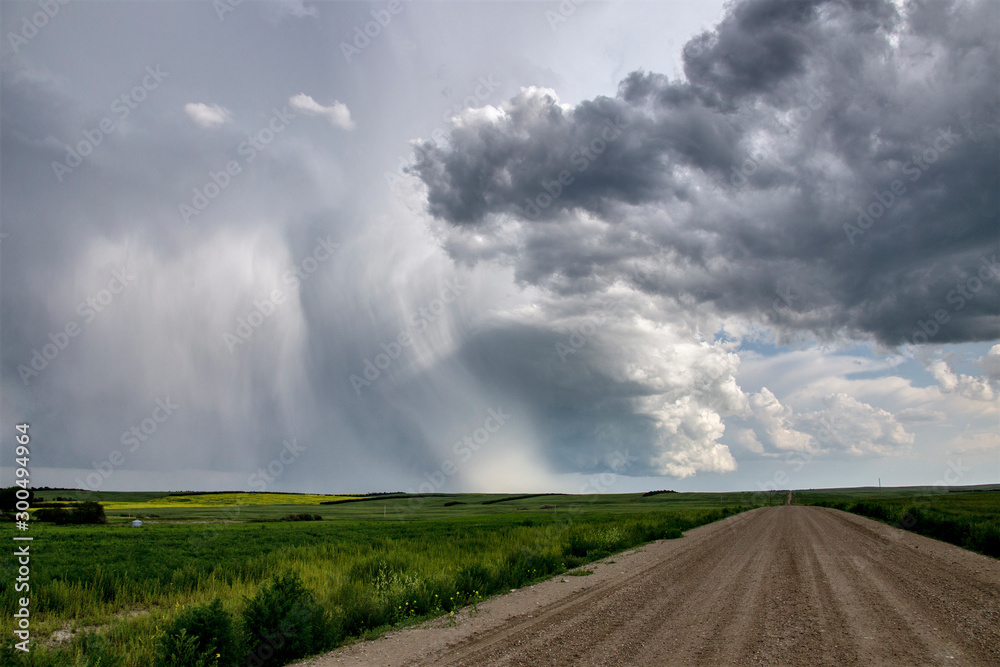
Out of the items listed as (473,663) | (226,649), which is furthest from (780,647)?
(226,649)

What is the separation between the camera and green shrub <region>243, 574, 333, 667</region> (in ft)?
31.7

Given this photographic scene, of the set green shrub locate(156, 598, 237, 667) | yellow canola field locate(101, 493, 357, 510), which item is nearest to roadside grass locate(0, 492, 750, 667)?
green shrub locate(156, 598, 237, 667)

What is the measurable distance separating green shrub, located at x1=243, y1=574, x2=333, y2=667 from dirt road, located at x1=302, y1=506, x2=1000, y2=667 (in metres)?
0.45

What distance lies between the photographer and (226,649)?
904 centimetres

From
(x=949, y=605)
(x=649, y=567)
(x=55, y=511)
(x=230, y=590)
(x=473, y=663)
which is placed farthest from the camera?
(x=55, y=511)

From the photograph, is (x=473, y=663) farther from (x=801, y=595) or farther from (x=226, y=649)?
(x=801, y=595)

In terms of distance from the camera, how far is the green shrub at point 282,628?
9656 mm

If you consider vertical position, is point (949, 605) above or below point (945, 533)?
above

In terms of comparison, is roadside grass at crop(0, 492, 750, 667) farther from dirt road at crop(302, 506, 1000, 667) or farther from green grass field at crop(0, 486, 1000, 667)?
dirt road at crop(302, 506, 1000, 667)

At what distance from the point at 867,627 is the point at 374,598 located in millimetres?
10080

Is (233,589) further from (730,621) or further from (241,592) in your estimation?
(730,621)

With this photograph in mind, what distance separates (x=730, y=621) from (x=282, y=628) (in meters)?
8.61

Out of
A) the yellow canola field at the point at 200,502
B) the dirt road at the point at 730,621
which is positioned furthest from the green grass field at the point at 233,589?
the yellow canola field at the point at 200,502

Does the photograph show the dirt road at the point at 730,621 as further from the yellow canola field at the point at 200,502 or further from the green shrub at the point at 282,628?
the yellow canola field at the point at 200,502
